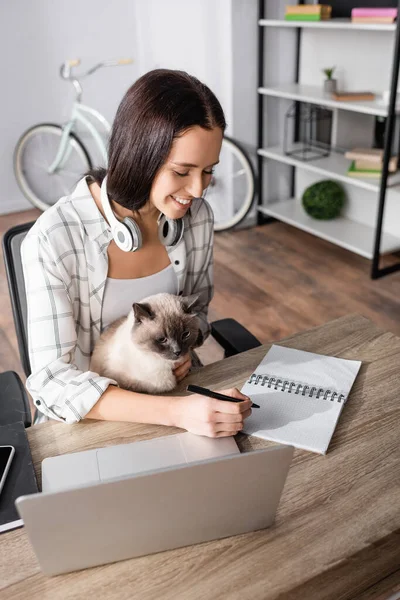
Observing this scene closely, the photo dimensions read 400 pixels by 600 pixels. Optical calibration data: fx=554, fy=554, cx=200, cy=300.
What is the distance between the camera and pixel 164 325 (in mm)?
1070

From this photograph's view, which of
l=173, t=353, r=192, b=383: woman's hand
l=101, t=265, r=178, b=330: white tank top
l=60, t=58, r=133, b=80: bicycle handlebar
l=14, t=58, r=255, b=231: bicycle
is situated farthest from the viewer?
l=14, t=58, r=255, b=231: bicycle

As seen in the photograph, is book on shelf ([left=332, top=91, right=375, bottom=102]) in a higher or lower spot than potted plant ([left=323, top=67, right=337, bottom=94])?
lower

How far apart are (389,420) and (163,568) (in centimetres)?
48

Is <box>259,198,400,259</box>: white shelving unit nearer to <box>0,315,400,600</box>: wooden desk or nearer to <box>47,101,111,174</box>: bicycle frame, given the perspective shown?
<box>47,101,111,174</box>: bicycle frame

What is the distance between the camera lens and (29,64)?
3877 millimetres

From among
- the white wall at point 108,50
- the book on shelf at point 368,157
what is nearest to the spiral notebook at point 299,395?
the book on shelf at point 368,157

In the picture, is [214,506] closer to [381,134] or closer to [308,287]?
[308,287]

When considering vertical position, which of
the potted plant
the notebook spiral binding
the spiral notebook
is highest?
the potted plant

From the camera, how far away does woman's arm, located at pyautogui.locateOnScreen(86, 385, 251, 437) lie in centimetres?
92

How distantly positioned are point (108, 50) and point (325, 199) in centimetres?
201

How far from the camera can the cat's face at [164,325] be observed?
3.50 feet

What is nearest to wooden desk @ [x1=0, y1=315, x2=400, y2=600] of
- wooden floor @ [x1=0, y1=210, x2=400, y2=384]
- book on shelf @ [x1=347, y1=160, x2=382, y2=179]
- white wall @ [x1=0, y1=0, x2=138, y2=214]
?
wooden floor @ [x1=0, y1=210, x2=400, y2=384]

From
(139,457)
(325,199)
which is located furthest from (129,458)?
(325,199)

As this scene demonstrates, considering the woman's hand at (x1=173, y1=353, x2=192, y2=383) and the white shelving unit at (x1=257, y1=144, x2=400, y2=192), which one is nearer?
the woman's hand at (x1=173, y1=353, x2=192, y2=383)
